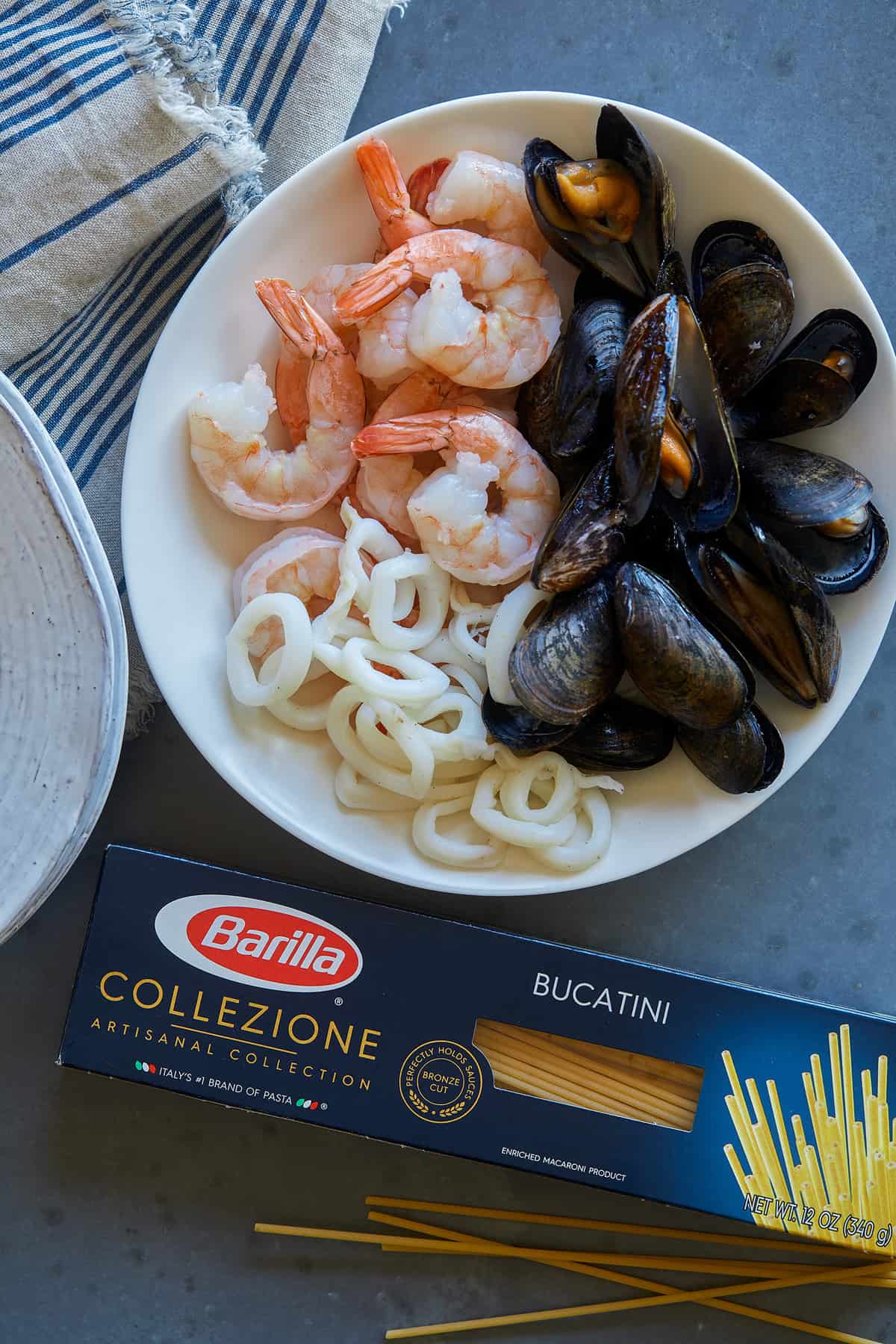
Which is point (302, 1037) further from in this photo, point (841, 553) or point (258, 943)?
point (841, 553)

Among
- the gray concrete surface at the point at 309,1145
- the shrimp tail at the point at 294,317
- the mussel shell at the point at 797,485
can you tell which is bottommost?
the gray concrete surface at the point at 309,1145

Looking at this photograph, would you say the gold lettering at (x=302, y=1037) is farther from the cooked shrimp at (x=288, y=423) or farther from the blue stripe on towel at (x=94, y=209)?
the blue stripe on towel at (x=94, y=209)

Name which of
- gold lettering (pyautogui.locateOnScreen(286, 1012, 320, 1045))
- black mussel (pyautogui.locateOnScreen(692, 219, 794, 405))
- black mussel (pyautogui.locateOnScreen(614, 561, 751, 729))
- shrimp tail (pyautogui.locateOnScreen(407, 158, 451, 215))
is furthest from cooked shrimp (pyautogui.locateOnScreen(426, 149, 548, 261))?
gold lettering (pyautogui.locateOnScreen(286, 1012, 320, 1045))

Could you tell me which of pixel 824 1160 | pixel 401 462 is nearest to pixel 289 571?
pixel 401 462

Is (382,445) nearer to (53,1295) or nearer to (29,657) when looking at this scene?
(29,657)

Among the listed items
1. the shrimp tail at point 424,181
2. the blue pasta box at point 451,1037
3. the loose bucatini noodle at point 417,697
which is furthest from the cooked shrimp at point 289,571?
the shrimp tail at point 424,181

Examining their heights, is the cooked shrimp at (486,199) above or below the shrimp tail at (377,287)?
above

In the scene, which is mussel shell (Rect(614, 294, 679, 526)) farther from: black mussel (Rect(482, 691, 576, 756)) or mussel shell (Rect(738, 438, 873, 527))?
black mussel (Rect(482, 691, 576, 756))
